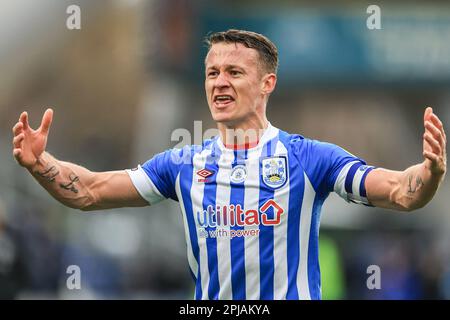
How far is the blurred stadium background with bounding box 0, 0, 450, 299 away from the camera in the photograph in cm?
1594

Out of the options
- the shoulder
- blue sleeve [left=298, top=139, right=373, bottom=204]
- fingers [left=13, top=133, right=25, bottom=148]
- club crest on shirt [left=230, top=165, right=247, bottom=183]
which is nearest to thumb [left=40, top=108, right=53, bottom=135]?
fingers [left=13, top=133, right=25, bottom=148]

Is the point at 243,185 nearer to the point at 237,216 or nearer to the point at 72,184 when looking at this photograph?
the point at 237,216

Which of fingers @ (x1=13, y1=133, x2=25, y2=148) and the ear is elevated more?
the ear

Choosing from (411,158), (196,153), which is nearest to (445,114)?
(411,158)

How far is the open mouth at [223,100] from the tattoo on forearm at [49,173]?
1230 mm

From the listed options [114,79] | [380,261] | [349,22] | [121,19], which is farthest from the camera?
[114,79]

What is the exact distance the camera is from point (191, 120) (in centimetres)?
2202

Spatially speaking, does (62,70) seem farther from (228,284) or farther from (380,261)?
(228,284)

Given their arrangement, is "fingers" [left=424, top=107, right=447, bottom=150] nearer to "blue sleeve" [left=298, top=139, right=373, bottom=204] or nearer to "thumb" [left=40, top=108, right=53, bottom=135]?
"blue sleeve" [left=298, top=139, right=373, bottom=204]

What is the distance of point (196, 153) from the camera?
7.02 metres

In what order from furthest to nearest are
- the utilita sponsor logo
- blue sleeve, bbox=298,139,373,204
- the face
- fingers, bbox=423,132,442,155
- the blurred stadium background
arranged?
the blurred stadium background
the face
the utilita sponsor logo
blue sleeve, bbox=298,139,373,204
fingers, bbox=423,132,442,155

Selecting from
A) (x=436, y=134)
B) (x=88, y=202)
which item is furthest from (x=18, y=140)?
(x=436, y=134)

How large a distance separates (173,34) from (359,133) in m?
8.16

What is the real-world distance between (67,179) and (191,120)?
15.2 metres
